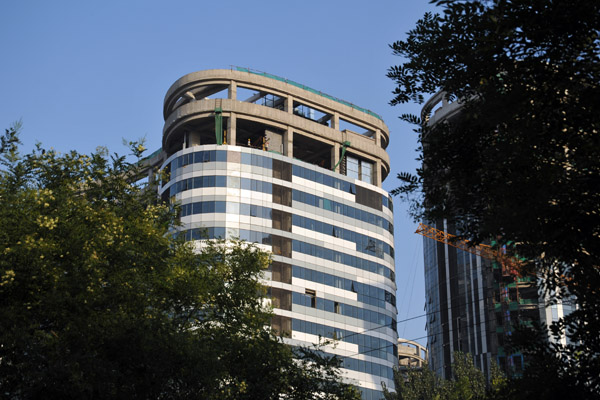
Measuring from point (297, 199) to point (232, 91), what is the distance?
15.2 m

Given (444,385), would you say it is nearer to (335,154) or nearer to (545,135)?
(335,154)

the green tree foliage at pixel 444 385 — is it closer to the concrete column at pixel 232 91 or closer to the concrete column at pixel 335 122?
the concrete column at pixel 335 122

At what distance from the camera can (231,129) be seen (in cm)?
9531

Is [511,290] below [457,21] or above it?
above

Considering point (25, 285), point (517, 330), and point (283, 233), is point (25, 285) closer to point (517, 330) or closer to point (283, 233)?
point (517, 330)

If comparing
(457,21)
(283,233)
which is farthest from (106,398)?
(283,233)

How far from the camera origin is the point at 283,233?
301ft

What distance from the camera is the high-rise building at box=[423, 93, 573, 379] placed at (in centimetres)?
12181

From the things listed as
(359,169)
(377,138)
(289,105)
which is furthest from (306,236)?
(377,138)

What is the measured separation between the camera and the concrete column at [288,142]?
97.6 meters

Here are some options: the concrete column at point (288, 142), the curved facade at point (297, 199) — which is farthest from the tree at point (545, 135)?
the concrete column at point (288, 142)

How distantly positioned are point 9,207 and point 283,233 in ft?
218

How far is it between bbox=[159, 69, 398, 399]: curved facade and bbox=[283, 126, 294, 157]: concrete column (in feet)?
0.40

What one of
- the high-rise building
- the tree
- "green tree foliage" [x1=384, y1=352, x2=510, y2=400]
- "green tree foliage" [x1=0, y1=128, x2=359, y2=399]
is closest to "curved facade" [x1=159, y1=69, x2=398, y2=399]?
"green tree foliage" [x1=384, y1=352, x2=510, y2=400]
